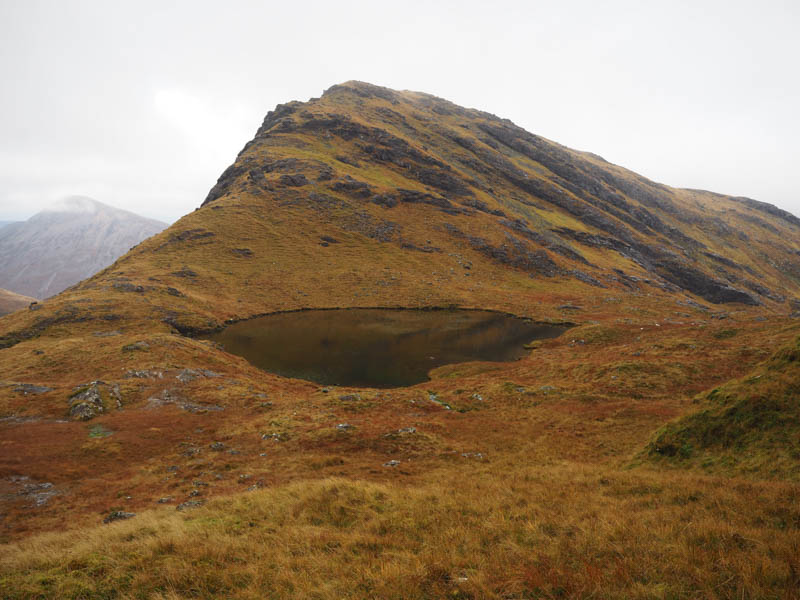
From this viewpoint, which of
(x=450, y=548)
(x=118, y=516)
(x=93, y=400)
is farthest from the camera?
(x=93, y=400)

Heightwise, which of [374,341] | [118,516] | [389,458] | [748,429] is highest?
[748,429]

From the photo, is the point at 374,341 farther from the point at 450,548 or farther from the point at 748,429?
the point at 450,548

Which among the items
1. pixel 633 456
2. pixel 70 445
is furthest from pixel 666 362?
pixel 70 445

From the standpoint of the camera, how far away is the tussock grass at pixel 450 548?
6.97m

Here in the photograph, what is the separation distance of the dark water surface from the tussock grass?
2630 centimetres

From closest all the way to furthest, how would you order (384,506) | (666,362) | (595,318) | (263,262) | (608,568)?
(608,568), (384,506), (666,362), (595,318), (263,262)

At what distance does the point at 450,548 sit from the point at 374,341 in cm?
4379

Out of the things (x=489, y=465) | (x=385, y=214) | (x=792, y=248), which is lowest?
(x=489, y=465)

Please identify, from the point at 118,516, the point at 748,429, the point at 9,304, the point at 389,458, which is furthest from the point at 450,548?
the point at 9,304

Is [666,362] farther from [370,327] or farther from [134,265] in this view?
[134,265]

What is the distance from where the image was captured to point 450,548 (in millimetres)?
9188

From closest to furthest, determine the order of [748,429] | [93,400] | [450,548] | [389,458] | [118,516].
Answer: [450,548]
[748,429]
[118,516]
[389,458]
[93,400]

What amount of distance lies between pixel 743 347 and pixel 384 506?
38948 millimetres

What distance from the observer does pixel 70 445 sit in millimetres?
22156
